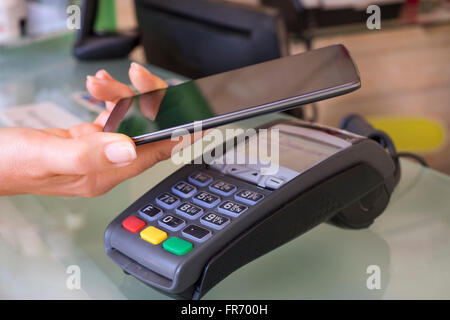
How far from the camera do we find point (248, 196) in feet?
1.34

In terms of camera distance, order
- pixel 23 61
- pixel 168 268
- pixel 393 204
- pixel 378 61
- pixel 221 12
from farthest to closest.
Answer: pixel 378 61, pixel 23 61, pixel 221 12, pixel 393 204, pixel 168 268

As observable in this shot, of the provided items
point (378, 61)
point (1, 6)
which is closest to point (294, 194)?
point (1, 6)

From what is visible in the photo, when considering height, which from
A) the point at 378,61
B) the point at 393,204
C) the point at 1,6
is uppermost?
the point at 1,6

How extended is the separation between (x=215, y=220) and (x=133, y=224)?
0.06 meters

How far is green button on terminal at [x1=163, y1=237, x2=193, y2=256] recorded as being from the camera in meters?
0.37

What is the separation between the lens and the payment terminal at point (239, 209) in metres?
0.37

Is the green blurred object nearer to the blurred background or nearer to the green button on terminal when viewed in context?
the blurred background

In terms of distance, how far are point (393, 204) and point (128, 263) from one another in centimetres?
27

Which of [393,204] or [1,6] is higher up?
[1,6]

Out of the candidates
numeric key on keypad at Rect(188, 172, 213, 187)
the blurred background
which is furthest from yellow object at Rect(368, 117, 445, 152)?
numeric key on keypad at Rect(188, 172, 213, 187)

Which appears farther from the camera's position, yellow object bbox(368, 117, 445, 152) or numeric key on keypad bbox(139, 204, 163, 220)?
yellow object bbox(368, 117, 445, 152)

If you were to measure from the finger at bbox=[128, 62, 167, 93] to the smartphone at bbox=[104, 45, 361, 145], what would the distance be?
0.25 feet

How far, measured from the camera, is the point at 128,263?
39 centimetres
